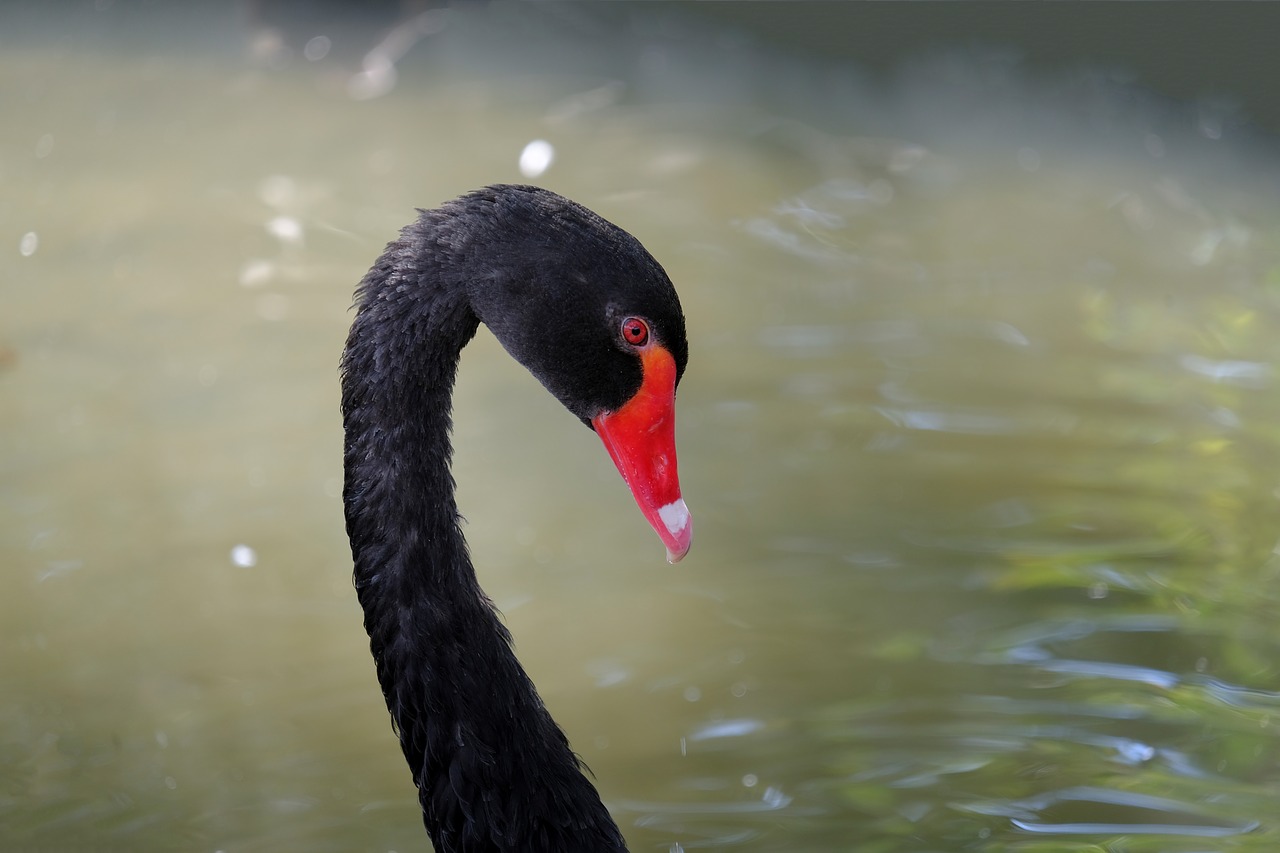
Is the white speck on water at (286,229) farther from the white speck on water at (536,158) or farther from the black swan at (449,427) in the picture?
the black swan at (449,427)

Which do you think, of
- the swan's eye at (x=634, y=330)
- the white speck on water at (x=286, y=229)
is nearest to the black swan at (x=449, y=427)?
the swan's eye at (x=634, y=330)

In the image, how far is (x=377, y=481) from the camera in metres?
1.92

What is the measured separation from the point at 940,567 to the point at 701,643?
643 millimetres

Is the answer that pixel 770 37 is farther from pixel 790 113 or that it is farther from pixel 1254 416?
pixel 1254 416

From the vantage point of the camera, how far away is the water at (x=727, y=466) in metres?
2.71

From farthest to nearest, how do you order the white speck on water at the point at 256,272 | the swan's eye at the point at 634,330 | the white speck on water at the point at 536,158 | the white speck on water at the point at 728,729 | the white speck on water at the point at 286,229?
the white speck on water at the point at 536,158 → the white speck on water at the point at 286,229 → the white speck on water at the point at 256,272 → the white speck on water at the point at 728,729 → the swan's eye at the point at 634,330

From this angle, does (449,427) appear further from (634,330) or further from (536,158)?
(536,158)

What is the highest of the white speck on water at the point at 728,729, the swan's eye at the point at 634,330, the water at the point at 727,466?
the swan's eye at the point at 634,330

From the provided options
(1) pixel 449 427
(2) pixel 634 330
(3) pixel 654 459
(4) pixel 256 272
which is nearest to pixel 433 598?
(1) pixel 449 427

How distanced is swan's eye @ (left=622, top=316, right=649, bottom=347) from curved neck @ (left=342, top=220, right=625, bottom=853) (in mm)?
218

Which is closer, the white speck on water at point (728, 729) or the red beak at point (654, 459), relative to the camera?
the red beak at point (654, 459)

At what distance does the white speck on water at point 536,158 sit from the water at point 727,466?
59mm

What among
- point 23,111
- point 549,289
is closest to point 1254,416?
point 549,289

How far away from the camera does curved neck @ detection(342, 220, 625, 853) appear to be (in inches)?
74.2
